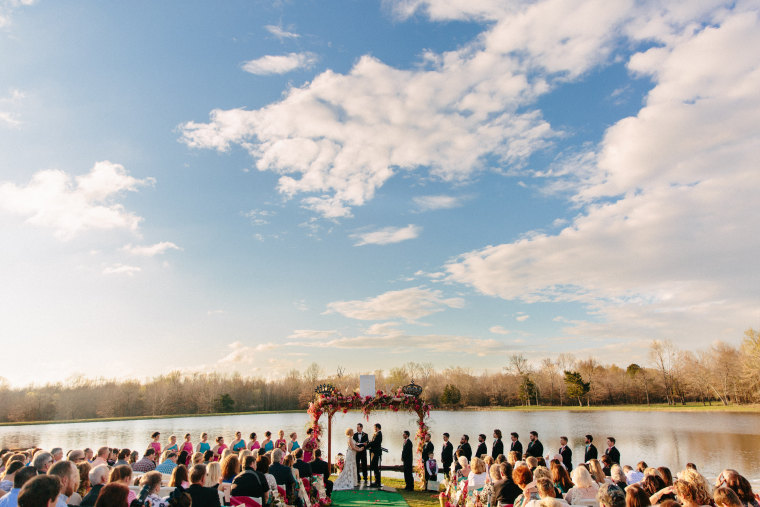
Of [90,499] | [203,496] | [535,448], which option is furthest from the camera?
[535,448]

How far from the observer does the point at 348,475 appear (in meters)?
13.6

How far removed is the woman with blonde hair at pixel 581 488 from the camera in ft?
18.8

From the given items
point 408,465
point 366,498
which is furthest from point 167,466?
point 408,465

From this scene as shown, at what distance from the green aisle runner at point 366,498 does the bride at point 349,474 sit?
42cm

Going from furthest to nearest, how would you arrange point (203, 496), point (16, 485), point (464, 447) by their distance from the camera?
point (464, 447)
point (203, 496)
point (16, 485)

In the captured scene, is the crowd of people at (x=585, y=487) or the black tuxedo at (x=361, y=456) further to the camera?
the black tuxedo at (x=361, y=456)

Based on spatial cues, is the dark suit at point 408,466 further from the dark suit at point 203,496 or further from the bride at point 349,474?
the dark suit at point 203,496

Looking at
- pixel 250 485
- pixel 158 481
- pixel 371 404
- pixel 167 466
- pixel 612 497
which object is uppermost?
pixel 158 481

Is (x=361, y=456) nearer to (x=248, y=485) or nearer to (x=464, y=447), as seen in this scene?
(x=464, y=447)

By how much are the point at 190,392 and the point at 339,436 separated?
51703mm

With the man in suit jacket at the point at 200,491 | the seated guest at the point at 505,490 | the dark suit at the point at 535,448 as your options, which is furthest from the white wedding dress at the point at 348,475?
the man in suit jacket at the point at 200,491

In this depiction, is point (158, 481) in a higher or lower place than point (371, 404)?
higher

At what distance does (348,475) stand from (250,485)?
850 cm

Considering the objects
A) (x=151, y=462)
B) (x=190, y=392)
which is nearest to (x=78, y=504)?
(x=151, y=462)
